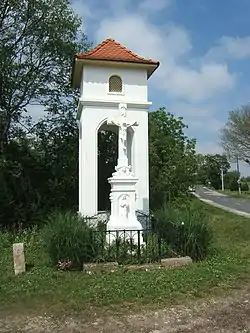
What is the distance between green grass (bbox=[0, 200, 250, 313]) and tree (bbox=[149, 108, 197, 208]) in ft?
31.9

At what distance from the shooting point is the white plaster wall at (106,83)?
1320cm

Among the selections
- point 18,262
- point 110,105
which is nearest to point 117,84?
point 110,105

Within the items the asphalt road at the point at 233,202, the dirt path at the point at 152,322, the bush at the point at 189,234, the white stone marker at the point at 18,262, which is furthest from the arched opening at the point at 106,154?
the dirt path at the point at 152,322

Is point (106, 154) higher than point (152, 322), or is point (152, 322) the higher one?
point (106, 154)

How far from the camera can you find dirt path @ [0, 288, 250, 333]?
5188 millimetres

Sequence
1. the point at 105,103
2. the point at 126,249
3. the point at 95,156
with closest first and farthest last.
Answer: the point at 126,249 → the point at 95,156 → the point at 105,103

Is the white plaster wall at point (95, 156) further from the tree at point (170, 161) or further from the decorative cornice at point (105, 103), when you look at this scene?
the tree at point (170, 161)

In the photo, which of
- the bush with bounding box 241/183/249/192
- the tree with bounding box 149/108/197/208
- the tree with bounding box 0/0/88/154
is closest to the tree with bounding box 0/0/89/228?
the tree with bounding box 0/0/88/154

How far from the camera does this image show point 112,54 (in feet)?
44.6

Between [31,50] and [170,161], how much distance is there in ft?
26.9

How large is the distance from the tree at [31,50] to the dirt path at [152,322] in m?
12.9

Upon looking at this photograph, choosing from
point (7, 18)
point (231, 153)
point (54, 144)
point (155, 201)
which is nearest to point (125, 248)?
point (155, 201)

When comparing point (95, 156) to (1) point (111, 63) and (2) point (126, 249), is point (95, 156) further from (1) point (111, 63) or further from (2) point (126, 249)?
(2) point (126, 249)

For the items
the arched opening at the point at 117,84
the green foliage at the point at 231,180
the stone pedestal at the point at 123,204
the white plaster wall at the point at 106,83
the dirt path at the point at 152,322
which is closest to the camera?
the dirt path at the point at 152,322
